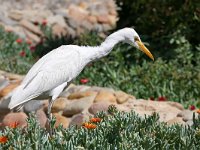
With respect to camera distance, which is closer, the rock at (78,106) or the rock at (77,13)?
the rock at (78,106)

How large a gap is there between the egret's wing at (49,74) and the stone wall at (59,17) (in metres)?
6.48

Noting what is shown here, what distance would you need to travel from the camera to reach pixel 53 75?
5.54m

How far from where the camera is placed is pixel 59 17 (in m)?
13.9

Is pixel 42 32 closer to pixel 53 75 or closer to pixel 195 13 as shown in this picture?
pixel 195 13

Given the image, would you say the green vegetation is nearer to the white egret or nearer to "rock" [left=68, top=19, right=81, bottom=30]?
the white egret

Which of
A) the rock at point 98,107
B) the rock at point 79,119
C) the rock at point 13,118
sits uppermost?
the rock at point 98,107

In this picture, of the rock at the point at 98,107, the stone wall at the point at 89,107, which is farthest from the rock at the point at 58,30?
the rock at the point at 98,107

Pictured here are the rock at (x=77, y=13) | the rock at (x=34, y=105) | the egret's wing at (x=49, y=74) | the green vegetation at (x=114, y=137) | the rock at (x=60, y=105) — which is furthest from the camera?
the rock at (x=77, y=13)

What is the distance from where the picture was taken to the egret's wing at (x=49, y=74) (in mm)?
5516

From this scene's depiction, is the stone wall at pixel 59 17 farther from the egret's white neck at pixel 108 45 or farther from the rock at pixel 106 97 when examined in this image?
the egret's white neck at pixel 108 45

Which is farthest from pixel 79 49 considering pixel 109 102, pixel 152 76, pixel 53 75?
pixel 152 76

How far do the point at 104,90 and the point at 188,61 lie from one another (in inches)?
84.8

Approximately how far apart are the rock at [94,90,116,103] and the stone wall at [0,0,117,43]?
507cm

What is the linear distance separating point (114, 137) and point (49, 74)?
1051 mm
